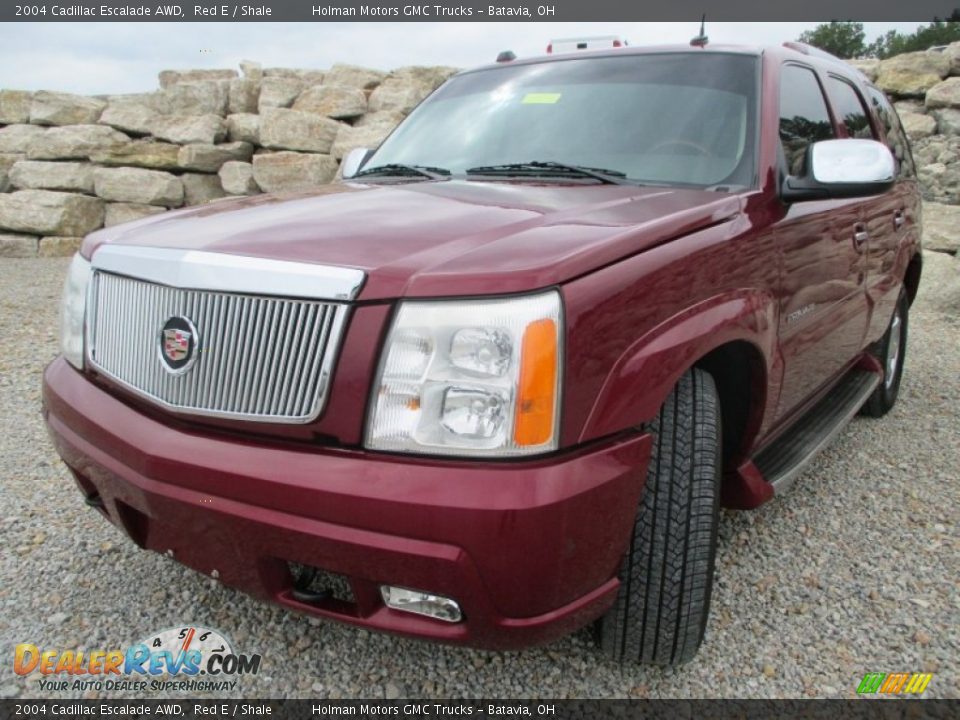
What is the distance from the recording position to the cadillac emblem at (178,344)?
66.0 inches

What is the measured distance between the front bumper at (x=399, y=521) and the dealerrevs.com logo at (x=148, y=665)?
43cm

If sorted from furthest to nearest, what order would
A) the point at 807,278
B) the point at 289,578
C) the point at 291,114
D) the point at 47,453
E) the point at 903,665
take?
the point at 291,114
the point at 47,453
the point at 807,278
the point at 903,665
the point at 289,578

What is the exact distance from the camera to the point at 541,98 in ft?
9.29

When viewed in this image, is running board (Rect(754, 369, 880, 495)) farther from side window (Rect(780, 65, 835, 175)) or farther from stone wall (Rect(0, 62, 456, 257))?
stone wall (Rect(0, 62, 456, 257))

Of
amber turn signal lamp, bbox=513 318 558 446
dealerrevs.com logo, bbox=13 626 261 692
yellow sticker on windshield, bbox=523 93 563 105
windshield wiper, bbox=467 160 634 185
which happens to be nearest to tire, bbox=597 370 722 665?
amber turn signal lamp, bbox=513 318 558 446

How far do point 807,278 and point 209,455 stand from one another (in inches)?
75.6

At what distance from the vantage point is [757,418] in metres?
2.25

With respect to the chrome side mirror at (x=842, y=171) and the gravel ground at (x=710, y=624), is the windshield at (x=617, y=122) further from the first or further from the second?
the gravel ground at (x=710, y=624)

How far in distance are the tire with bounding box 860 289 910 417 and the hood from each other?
7.97 ft

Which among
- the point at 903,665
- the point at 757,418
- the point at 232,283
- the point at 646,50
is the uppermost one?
the point at 646,50

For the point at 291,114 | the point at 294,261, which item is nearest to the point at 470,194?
the point at 294,261

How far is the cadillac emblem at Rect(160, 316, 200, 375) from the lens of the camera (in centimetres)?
168

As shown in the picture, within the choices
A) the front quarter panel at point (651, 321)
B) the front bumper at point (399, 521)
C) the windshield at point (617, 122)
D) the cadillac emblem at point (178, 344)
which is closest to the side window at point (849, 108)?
the windshield at point (617, 122)

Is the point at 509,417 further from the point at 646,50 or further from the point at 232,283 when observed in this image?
the point at 646,50
